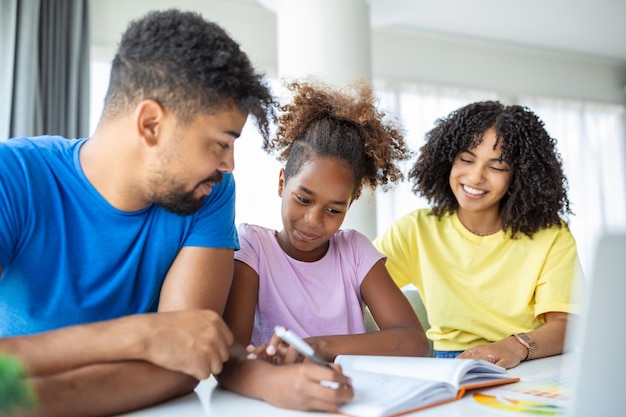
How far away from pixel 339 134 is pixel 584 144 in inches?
250

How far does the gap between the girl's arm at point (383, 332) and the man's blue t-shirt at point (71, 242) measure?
32cm

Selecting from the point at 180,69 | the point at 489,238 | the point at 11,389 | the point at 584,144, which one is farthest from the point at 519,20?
the point at 11,389

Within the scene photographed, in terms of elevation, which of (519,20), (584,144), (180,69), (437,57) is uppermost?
(519,20)

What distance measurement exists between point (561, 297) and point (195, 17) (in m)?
1.31

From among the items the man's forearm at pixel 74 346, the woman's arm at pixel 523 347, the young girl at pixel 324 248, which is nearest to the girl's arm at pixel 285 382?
the man's forearm at pixel 74 346

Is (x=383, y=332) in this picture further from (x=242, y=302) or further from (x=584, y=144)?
(x=584, y=144)

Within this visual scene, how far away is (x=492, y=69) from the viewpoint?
6719 millimetres

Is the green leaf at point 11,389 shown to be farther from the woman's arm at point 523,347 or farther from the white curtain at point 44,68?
the white curtain at point 44,68

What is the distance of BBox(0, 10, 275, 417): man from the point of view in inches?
46.0

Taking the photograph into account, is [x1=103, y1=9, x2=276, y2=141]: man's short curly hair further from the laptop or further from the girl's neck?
the girl's neck

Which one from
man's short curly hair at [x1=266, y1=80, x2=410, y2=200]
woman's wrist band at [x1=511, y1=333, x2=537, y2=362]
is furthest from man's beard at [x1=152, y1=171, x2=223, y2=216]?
woman's wrist band at [x1=511, y1=333, x2=537, y2=362]

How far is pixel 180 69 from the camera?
1172 millimetres

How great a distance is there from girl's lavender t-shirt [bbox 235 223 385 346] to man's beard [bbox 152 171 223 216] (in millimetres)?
386

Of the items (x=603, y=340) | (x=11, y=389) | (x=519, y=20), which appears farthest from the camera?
(x=519, y=20)
